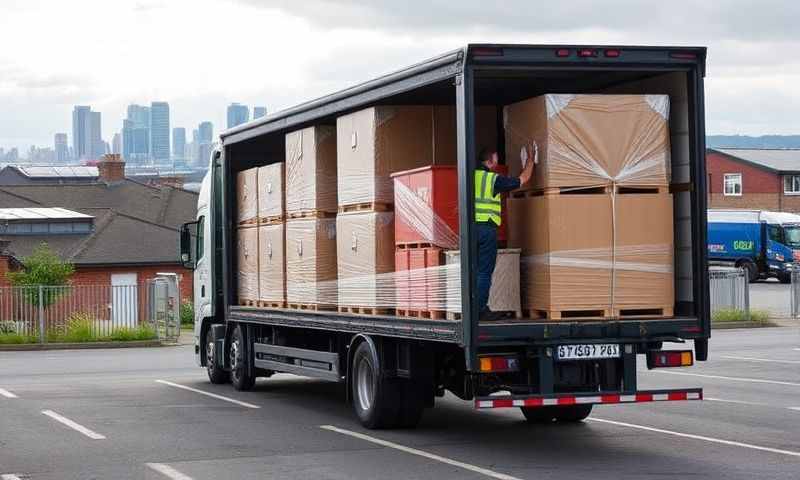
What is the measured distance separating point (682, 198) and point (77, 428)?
22.0ft

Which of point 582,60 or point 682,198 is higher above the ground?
point 582,60

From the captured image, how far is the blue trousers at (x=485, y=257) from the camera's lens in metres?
12.3

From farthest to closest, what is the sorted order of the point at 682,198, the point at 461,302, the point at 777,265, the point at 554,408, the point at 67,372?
the point at 777,265 < the point at 67,372 < the point at 554,408 < the point at 682,198 < the point at 461,302

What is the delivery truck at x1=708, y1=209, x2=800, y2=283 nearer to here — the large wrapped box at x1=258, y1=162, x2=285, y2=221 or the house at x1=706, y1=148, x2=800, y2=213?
the house at x1=706, y1=148, x2=800, y2=213

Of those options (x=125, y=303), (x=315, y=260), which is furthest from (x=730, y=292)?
(x=315, y=260)

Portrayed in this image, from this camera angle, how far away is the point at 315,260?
16.0 metres

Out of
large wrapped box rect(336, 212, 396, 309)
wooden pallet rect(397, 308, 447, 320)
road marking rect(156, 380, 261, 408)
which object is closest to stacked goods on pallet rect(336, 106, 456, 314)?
large wrapped box rect(336, 212, 396, 309)

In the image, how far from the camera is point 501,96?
14.9 m

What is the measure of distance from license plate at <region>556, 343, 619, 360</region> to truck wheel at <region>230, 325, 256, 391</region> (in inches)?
304

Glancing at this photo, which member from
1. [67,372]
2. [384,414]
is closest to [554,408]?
[384,414]

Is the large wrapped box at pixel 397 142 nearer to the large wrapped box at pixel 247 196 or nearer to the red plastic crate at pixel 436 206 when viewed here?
the red plastic crate at pixel 436 206

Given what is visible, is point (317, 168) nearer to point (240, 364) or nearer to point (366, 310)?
point (366, 310)

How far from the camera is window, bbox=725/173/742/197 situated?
8262 cm

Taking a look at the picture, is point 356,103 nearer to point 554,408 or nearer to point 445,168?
point 445,168
